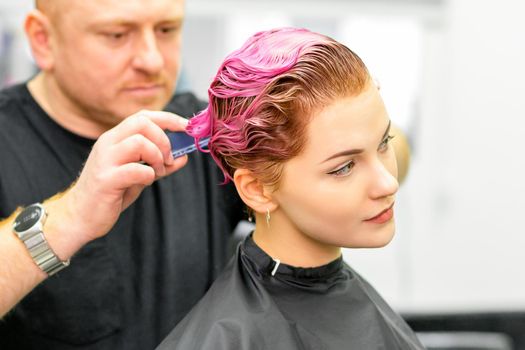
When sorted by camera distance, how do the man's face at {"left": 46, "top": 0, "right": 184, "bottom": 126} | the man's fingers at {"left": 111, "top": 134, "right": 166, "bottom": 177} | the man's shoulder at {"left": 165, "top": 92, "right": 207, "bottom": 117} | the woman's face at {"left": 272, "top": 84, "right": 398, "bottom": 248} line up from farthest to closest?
the man's shoulder at {"left": 165, "top": 92, "right": 207, "bottom": 117}, the man's face at {"left": 46, "top": 0, "right": 184, "bottom": 126}, the man's fingers at {"left": 111, "top": 134, "right": 166, "bottom": 177}, the woman's face at {"left": 272, "top": 84, "right": 398, "bottom": 248}

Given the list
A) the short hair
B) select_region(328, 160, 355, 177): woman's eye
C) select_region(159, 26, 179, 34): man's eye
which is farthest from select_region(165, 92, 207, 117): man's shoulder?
select_region(328, 160, 355, 177): woman's eye

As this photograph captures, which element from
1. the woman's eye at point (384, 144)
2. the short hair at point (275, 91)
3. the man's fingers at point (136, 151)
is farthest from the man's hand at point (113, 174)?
the woman's eye at point (384, 144)

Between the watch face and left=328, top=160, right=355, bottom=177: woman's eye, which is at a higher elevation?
left=328, top=160, right=355, bottom=177: woman's eye

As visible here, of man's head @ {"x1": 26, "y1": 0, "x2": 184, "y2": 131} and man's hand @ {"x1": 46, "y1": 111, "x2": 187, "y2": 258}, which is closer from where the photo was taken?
man's hand @ {"x1": 46, "y1": 111, "x2": 187, "y2": 258}

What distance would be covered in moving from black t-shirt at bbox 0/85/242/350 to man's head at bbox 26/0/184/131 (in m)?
0.11

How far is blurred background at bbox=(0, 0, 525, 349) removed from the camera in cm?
302

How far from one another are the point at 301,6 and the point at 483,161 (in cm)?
98

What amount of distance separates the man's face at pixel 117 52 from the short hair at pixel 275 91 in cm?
35

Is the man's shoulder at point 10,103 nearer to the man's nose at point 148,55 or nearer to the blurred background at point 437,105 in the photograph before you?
the man's nose at point 148,55

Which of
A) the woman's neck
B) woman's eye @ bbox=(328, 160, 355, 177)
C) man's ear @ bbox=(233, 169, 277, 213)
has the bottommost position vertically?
the woman's neck

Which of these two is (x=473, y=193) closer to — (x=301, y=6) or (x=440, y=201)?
(x=440, y=201)

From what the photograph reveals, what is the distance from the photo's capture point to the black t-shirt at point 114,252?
5.02 ft

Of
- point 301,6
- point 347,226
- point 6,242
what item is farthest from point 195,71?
point 347,226

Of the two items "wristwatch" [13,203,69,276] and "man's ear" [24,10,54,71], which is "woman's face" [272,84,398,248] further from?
"man's ear" [24,10,54,71]
